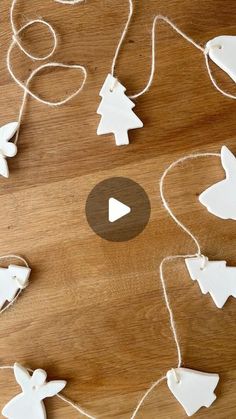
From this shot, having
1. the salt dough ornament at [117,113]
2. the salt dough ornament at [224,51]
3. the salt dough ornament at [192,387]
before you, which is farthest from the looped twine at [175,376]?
the salt dough ornament at [224,51]

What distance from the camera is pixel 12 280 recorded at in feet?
2.88

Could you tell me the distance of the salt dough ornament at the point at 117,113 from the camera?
2.90 ft

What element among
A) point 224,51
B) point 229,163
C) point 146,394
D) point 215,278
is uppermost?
point 224,51

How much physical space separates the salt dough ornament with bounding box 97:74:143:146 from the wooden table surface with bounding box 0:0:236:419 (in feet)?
0.05

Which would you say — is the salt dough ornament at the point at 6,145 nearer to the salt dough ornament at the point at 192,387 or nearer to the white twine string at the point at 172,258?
the white twine string at the point at 172,258

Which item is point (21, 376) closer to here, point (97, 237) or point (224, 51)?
point (97, 237)

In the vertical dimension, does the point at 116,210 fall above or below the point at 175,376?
above

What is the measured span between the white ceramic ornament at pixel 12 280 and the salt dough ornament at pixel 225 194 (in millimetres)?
298

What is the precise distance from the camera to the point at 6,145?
35.0 inches

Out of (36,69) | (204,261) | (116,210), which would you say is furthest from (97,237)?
(36,69)

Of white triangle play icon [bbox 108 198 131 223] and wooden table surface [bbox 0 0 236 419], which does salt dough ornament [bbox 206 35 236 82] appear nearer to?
wooden table surface [bbox 0 0 236 419]

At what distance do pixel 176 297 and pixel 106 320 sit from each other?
0.37 ft

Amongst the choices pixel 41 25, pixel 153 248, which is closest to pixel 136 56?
pixel 41 25
